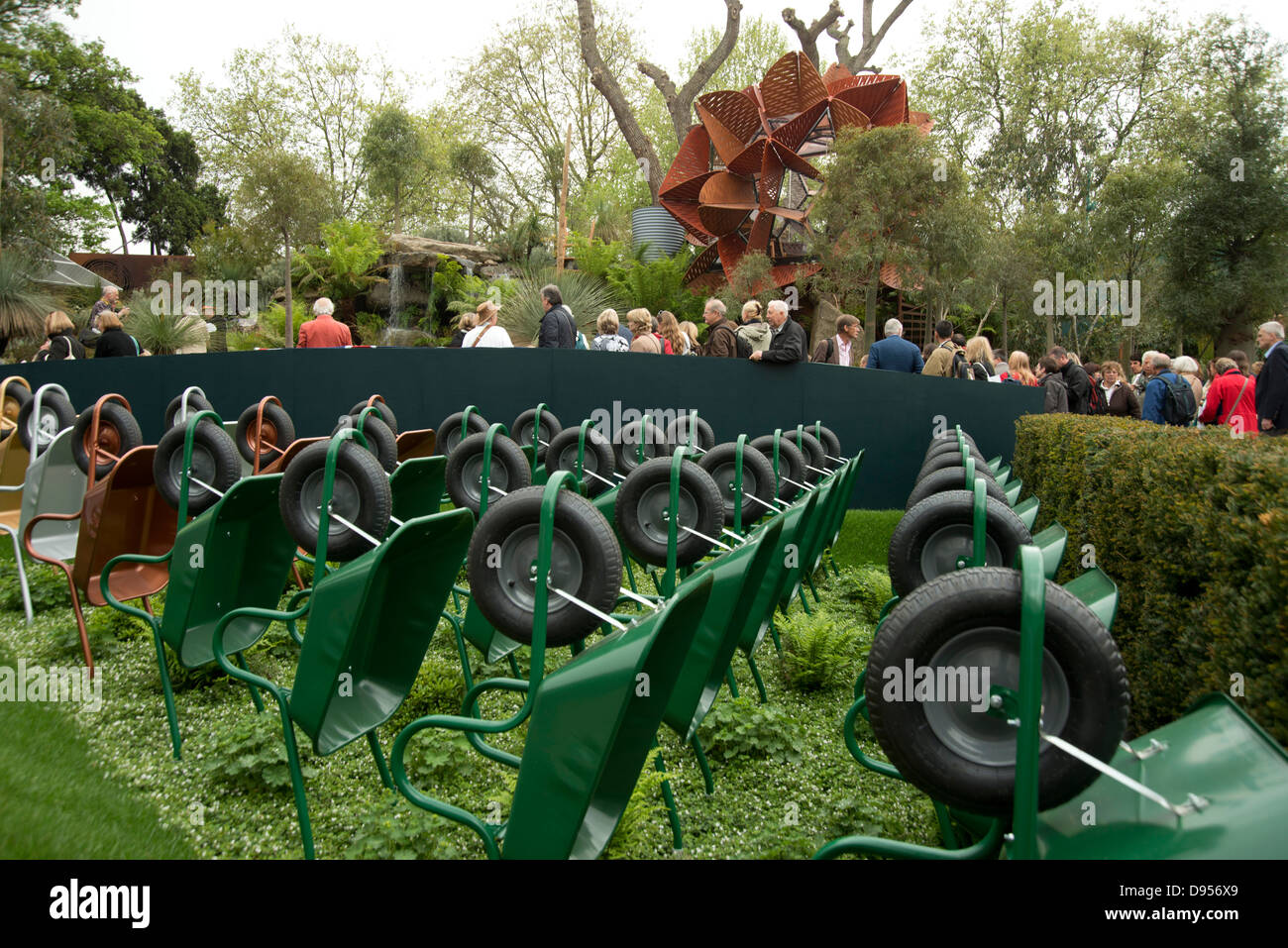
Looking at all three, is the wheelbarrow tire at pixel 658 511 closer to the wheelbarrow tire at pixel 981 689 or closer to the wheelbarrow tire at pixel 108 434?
the wheelbarrow tire at pixel 981 689

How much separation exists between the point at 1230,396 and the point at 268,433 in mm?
10106

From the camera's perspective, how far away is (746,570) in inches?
105

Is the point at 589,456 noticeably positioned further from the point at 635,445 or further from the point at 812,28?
the point at 812,28

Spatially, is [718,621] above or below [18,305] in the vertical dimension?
below

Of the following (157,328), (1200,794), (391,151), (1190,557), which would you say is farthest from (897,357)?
(391,151)

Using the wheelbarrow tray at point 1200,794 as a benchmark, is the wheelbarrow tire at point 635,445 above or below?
above

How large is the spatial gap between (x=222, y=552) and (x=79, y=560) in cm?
109

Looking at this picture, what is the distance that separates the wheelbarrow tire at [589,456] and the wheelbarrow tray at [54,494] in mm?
2938

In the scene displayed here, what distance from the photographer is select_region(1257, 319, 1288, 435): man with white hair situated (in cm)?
806

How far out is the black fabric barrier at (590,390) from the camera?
10.6 meters

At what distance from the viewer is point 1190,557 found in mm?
3041

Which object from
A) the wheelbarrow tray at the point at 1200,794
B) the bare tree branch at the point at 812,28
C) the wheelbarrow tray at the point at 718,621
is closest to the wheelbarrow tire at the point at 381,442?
the wheelbarrow tray at the point at 718,621
